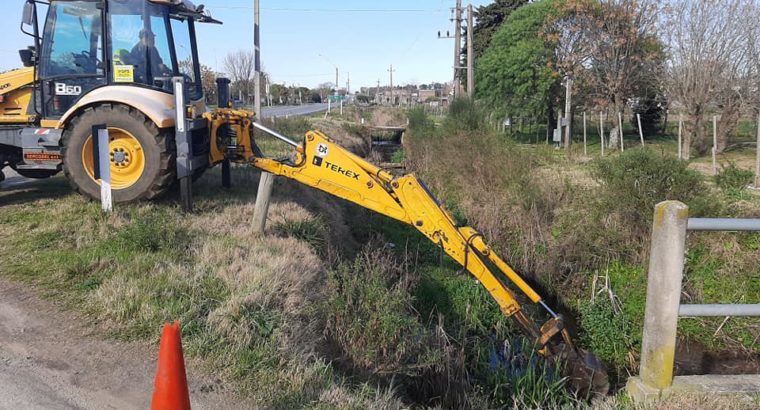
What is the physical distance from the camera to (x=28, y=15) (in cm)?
731

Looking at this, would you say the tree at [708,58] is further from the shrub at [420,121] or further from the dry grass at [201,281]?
the dry grass at [201,281]

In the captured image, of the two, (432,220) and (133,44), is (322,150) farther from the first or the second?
(133,44)

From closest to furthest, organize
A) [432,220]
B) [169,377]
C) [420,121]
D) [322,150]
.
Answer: [169,377] < [432,220] < [322,150] < [420,121]

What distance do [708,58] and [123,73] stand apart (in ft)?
66.8

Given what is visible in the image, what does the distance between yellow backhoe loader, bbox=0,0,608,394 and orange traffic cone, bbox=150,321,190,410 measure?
348cm

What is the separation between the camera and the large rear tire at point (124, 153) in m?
7.09

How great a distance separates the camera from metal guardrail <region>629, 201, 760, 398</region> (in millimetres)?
3361

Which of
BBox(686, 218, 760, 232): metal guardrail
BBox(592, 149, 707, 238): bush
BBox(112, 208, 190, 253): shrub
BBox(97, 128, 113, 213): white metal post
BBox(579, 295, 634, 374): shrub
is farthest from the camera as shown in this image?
BBox(592, 149, 707, 238): bush

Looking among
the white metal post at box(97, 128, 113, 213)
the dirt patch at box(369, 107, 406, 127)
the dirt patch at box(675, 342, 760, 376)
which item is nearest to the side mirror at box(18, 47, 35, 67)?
the white metal post at box(97, 128, 113, 213)

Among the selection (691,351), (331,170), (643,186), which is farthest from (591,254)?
(331,170)

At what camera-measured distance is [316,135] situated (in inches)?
249

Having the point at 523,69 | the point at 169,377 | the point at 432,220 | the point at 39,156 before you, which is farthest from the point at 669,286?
the point at 523,69

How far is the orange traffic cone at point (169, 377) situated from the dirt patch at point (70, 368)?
96 cm

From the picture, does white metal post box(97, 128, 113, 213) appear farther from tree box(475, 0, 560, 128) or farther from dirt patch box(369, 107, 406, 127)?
dirt patch box(369, 107, 406, 127)
